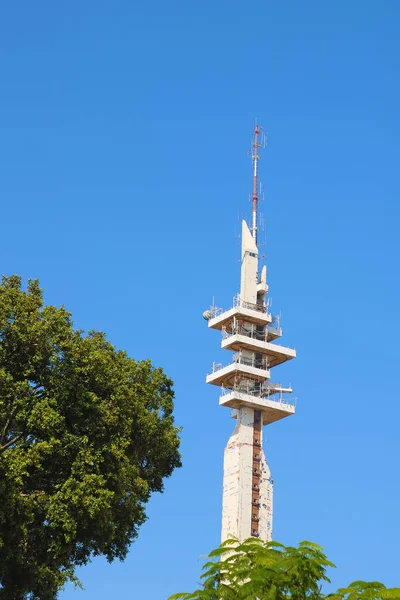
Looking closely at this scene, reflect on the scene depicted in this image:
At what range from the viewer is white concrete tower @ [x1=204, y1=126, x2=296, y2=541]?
81.4m

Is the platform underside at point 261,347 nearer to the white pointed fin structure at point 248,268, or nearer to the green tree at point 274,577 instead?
the white pointed fin structure at point 248,268

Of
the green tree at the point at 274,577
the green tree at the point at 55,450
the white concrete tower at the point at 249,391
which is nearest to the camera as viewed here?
the green tree at the point at 274,577

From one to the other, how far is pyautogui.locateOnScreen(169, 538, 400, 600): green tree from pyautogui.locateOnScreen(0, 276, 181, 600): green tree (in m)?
12.8

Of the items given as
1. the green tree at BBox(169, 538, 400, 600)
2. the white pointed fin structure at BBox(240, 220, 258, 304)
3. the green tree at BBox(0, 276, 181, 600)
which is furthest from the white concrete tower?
the green tree at BBox(169, 538, 400, 600)

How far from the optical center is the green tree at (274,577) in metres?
26.0

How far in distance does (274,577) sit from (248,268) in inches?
2558

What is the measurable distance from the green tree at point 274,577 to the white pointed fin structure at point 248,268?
201 ft

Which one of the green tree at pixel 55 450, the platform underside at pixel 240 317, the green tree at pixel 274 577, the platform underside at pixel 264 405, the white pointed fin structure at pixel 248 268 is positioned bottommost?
the green tree at pixel 274 577

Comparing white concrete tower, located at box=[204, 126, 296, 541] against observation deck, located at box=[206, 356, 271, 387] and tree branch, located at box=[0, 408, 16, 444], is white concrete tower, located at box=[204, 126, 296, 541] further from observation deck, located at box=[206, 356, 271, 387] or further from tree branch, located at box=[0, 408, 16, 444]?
tree branch, located at box=[0, 408, 16, 444]

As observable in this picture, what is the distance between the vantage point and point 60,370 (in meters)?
41.2

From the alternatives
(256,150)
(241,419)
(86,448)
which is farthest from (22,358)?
(256,150)

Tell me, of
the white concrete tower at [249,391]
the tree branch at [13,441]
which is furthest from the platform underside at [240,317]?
the tree branch at [13,441]

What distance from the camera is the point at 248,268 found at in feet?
297

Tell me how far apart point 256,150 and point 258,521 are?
106 ft
